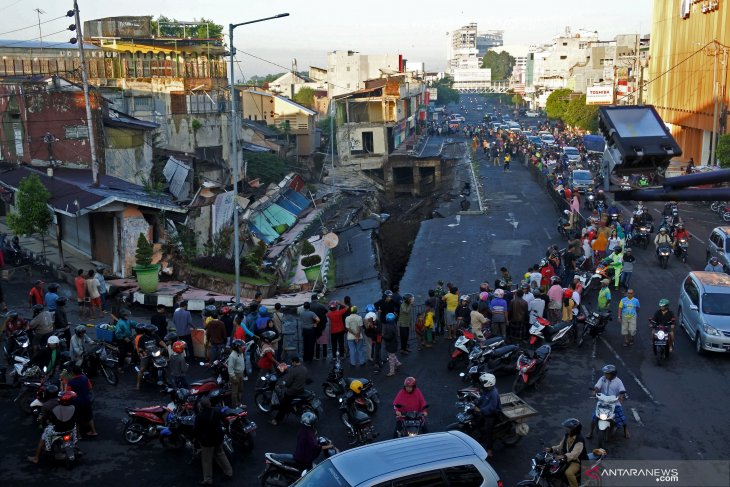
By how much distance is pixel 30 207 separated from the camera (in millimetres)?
21328

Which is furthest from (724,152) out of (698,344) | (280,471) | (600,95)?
(600,95)

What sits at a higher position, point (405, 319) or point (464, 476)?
point (464, 476)

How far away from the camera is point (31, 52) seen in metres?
41.1

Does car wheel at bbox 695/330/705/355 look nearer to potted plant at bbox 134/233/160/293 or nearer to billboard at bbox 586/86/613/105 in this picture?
potted plant at bbox 134/233/160/293

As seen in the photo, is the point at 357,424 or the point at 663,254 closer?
the point at 357,424

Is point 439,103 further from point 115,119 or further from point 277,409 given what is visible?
point 277,409

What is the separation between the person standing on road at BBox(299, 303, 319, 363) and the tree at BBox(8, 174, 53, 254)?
1010 centimetres

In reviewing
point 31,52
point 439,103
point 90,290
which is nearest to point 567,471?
point 90,290

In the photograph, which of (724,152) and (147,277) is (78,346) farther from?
(724,152)

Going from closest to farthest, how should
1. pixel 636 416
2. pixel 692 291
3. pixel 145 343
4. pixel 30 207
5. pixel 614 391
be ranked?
1. pixel 614 391
2. pixel 636 416
3. pixel 145 343
4. pixel 692 291
5. pixel 30 207

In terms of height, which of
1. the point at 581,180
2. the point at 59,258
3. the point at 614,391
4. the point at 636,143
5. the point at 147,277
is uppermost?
the point at 636,143

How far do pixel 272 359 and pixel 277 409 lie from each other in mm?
1121

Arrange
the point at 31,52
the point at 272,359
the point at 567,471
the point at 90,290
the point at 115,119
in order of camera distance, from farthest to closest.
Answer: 1. the point at 31,52
2. the point at 115,119
3. the point at 90,290
4. the point at 272,359
5. the point at 567,471

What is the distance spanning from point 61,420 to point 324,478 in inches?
182
